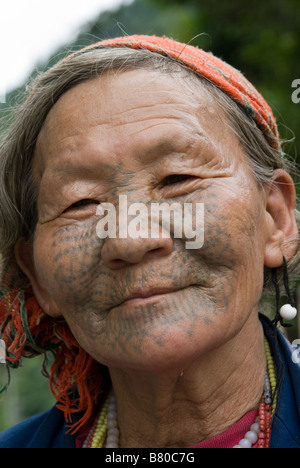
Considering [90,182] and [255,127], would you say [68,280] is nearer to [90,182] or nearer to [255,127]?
[90,182]

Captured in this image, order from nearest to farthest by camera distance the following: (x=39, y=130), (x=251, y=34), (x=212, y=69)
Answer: (x=212, y=69) < (x=39, y=130) < (x=251, y=34)

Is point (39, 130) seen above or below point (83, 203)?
above

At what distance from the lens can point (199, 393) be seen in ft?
7.66

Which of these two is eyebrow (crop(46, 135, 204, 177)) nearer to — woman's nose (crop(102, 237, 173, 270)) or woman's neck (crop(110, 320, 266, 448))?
woman's nose (crop(102, 237, 173, 270))

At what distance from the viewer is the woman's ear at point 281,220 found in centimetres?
248

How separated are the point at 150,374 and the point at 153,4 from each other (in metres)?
7.58

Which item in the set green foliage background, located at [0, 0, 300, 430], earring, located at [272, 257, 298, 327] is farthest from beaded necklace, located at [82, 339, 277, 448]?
green foliage background, located at [0, 0, 300, 430]

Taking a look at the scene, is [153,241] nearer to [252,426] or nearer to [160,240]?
[160,240]

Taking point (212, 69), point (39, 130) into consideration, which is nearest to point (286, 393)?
point (212, 69)

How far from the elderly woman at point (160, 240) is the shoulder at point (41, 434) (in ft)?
0.10

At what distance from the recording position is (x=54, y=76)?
256 centimetres

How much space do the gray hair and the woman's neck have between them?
0.48 metres

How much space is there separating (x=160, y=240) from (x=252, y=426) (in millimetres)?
945
